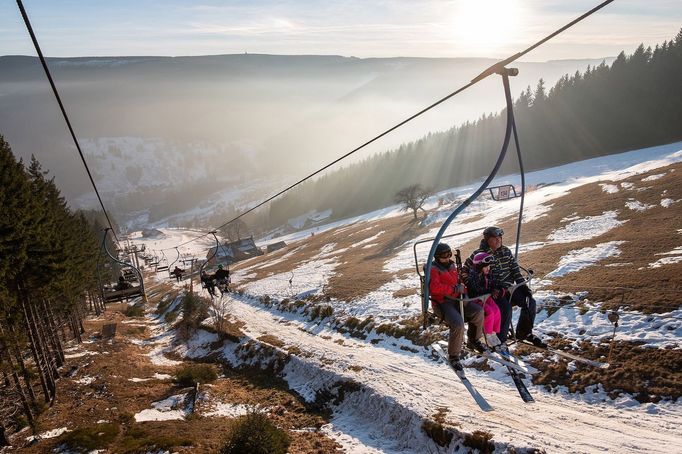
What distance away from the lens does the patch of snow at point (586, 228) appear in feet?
137

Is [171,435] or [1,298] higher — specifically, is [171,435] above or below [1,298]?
below

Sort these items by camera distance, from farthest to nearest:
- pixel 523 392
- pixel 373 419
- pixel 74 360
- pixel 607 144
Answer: pixel 607 144 → pixel 74 360 → pixel 373 419 → pixel 523 392

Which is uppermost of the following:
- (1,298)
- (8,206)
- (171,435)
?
(8,206)

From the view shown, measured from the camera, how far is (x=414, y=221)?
283 ft

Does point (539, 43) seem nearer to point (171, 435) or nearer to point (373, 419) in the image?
point (373, 419)

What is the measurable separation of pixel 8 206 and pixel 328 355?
2371 centimetres

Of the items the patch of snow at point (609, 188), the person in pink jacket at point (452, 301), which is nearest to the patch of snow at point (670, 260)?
the person in pink jacket at point (452, 301)

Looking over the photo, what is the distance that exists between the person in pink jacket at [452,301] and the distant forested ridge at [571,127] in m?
97.1

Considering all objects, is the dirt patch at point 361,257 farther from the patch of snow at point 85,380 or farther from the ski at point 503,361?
the ski at point 503,361

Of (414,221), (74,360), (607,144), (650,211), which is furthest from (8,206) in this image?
(607,144)

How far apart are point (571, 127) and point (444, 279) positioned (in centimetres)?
13342

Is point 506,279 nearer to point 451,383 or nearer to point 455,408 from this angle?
point 455,408

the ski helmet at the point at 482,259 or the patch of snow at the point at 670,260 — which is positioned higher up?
the ski helmet at the point at 482,259

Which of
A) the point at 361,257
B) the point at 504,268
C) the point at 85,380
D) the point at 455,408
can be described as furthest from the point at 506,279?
the point at 361,257
